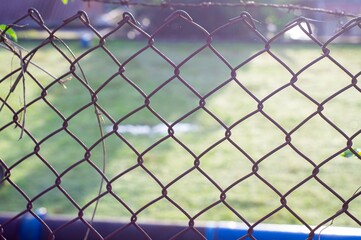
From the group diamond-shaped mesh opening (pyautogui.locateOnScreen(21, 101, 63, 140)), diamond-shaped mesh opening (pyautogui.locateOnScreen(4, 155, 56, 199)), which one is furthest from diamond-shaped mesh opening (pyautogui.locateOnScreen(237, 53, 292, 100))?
diamond-shaped mesh opening (pyautogui.locateOnScreen(4, 155, 56, 199))

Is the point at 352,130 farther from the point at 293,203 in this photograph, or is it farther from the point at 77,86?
the point at 77,86

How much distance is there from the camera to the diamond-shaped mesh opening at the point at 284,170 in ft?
12.4

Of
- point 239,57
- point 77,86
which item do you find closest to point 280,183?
point 77,86

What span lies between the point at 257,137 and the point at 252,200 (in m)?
1.42

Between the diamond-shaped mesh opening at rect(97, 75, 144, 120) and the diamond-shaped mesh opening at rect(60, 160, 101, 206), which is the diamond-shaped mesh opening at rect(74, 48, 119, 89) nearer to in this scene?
the diamond-shaped mesh opening at rect(97, 75, 144, 120)

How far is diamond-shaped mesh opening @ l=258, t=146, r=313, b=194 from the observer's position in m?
3.77

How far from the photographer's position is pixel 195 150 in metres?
4.42

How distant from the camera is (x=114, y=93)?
642 centimetres

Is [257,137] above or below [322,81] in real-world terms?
below

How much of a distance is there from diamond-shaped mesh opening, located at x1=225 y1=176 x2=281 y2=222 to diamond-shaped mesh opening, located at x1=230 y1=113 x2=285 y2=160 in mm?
709

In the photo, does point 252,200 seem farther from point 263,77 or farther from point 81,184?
point 263,77

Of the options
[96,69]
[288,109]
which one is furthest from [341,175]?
[96,69]

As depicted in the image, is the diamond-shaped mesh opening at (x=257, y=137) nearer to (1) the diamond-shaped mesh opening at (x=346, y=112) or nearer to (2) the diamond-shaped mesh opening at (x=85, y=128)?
(1) the diamond-shaped mesh opening at (x=346, y=112)

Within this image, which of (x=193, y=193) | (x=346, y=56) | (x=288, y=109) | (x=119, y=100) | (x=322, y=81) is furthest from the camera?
(x=346, y=56)
